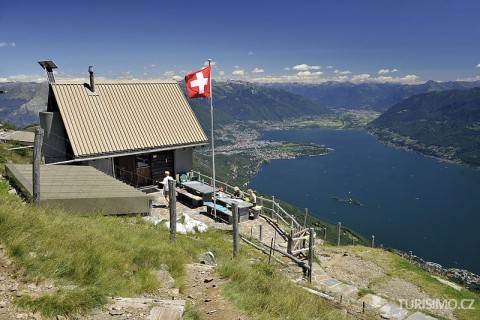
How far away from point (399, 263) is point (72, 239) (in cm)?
1480

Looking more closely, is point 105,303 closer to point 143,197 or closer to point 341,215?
point 143,197

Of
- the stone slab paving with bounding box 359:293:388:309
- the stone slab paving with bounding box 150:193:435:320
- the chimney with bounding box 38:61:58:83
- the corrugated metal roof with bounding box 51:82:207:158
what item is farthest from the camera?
the chimney with bounding box 38:61:58:83

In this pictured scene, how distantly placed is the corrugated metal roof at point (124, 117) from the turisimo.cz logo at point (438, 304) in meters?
14.7

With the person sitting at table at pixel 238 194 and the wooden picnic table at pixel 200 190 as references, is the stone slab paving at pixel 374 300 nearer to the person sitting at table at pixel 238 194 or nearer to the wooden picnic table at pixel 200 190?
the person sitting at table at pixel 238 194

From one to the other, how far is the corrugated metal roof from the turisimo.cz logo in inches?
579

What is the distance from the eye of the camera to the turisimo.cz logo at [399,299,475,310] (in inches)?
458

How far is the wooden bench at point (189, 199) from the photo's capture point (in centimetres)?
1955

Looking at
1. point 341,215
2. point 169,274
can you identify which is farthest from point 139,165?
point 341,215

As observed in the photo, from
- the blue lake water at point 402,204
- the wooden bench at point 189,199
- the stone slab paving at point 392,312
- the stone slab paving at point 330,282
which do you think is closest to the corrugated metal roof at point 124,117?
the wooden bench at point 189,199

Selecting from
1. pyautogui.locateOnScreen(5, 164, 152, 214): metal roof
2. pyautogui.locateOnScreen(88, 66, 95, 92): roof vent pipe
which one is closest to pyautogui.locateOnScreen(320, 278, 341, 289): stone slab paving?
pyautogui.locateOnScreen(5, 164, 152, 214): metal roof

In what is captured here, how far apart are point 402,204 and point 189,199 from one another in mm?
134977

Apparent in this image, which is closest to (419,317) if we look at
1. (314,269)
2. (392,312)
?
(392,312)

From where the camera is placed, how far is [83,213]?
1223 centimetres

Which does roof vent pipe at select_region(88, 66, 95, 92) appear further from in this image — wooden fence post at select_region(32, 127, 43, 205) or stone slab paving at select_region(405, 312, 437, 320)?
stone slab paving at select_region(405, 312, 437, 320)
